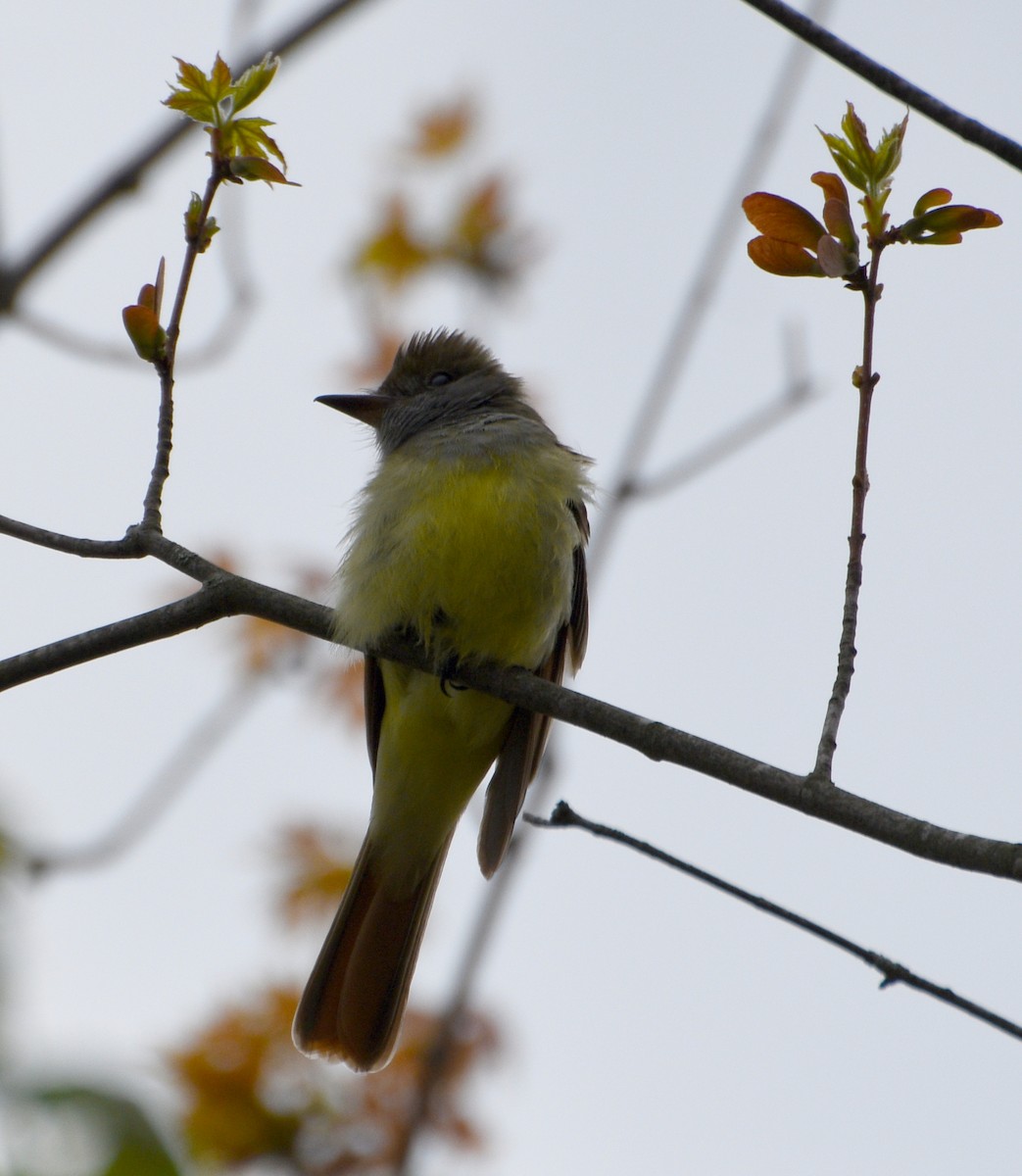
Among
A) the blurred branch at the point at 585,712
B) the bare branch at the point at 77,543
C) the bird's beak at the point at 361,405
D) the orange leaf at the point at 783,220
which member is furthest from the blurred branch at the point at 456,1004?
the bird's beak at the point at 361,405

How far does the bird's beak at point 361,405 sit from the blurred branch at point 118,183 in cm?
169

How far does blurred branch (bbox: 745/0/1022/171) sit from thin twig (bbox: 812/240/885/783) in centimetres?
22

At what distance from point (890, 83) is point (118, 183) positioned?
2.34 meters

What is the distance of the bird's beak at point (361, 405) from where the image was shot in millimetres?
5605

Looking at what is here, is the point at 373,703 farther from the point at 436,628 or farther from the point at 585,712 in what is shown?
the point at 585,712

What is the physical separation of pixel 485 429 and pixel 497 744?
106cm

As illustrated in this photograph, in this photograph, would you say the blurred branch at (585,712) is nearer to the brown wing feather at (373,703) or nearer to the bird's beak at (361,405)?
the brown wing feather at (373,703)

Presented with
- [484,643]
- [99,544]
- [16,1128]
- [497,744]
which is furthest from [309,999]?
[16,1128]

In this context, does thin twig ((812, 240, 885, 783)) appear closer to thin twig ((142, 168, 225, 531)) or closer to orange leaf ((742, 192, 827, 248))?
orange leaf ((742, 192, 827, 248))

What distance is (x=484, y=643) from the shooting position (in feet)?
13.8

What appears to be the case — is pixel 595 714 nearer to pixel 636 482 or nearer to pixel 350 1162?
pixel 636 482

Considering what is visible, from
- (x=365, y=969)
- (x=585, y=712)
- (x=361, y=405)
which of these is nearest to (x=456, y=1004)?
(x=585, y=712)

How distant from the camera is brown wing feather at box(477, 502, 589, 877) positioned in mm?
4742

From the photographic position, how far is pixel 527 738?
16.1 feet
